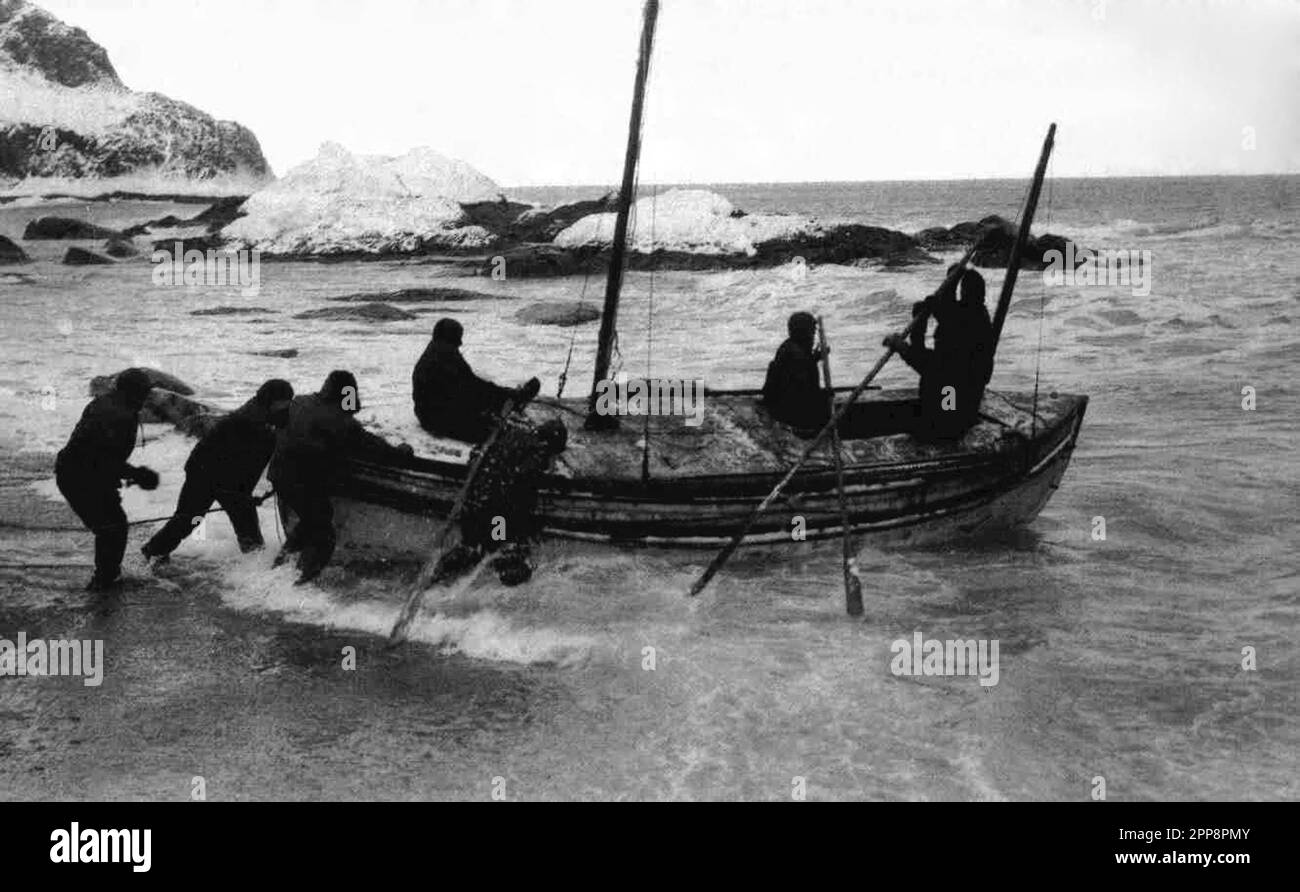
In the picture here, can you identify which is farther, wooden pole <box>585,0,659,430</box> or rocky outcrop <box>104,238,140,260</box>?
rocky outcrop <box>104,238,140,260</box>

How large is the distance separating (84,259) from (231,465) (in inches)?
1507

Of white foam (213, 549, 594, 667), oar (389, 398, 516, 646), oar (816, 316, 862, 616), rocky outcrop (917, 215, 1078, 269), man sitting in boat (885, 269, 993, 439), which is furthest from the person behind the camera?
rocky outcrop (917, 215, 1078, 269)

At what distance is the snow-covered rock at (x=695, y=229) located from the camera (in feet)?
145

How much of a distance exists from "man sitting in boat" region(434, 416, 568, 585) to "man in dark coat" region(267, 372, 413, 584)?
74 centimetres

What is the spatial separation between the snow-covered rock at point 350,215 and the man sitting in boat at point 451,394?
4199cm

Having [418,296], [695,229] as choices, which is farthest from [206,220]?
[418,296]

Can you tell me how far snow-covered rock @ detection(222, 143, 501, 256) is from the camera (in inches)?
1983

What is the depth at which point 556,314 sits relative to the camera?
95.7 ft

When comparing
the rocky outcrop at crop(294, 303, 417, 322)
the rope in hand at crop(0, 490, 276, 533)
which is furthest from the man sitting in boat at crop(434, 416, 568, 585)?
the rocky outcrop at crop(294, 303, 417, 322)

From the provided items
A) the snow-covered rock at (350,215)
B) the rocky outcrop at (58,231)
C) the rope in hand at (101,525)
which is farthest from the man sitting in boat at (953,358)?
the rocky outcrop at (58,231)

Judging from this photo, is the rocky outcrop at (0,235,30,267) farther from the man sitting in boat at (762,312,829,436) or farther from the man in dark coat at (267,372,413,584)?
the man sitting in boat at (762,312,829,436)

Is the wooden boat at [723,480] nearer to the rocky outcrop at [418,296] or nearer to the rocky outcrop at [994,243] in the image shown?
the rocky outcrop at [994,243]

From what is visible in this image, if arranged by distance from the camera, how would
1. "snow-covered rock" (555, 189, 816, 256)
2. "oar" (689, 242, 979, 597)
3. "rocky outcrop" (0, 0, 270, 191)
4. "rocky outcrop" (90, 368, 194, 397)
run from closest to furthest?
"oar" (689, 242, 979, 597) < "rocky outcrop" (90, 368, 194, 397) < "snow-covered rock" (555, 189, 816, 256) < "rocky outcrop" (0, 0, 270, 191)

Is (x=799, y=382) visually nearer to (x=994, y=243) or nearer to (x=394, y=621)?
(x=394, y=621)
